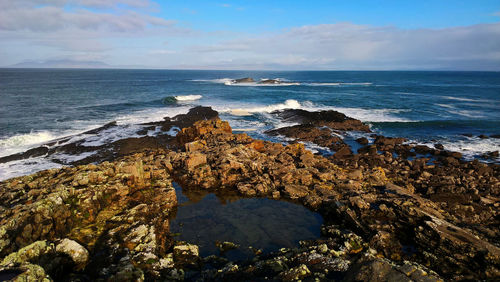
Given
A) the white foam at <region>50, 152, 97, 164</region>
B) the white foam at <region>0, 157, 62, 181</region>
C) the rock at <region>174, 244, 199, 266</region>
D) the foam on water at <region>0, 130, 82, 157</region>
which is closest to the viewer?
the rock at <region>174, 244, 199, 266</region>

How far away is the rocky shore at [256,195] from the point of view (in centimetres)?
768

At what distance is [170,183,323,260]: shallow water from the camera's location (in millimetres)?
10641

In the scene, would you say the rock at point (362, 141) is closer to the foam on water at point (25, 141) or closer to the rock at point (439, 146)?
the rock at point (439, 146)

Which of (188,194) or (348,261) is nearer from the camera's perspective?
(348,261)

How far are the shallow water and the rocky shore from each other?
52 cm

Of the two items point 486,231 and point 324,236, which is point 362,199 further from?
point 486,231

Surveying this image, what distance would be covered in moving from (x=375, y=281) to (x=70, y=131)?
3784 centimetres

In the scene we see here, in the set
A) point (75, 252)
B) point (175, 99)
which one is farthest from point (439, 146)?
point (175, 99)

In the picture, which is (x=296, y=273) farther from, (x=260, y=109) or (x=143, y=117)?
(x=260, y=109)

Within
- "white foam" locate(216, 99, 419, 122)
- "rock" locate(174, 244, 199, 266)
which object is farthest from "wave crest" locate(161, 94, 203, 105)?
"rock" locate(174, 244, 199, 266)

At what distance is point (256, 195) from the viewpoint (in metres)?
15.1

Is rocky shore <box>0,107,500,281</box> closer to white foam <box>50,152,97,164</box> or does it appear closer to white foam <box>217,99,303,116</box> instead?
white foam <box>50,152,97,164</box>

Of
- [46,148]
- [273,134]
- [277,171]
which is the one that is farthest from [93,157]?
[273,134]

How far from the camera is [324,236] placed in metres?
11.1
